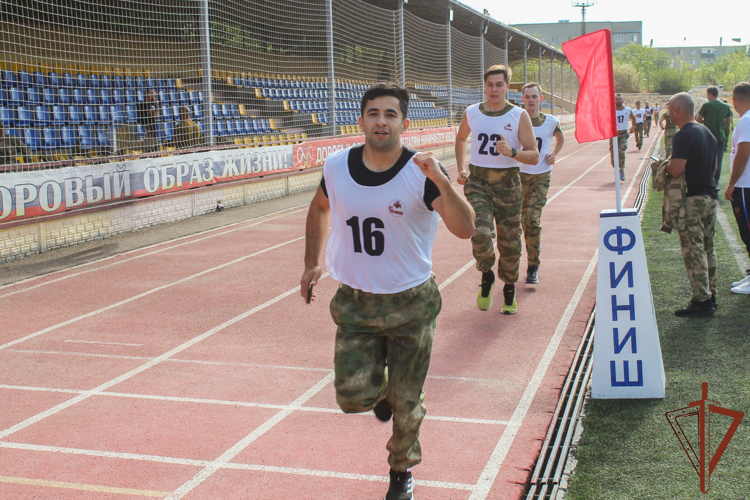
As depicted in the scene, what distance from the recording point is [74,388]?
5383mm

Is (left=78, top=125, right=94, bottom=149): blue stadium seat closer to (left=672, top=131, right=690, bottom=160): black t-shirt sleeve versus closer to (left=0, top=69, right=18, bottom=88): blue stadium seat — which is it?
(left=0, top=69, right=18, bottom=88): blue stadium seat

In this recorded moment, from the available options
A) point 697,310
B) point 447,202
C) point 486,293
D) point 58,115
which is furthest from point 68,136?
point 447,202

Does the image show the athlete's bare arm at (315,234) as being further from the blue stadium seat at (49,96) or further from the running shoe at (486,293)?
the blue stadium seat at (49,96)

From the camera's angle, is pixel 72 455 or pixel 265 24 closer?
pixel 72 455

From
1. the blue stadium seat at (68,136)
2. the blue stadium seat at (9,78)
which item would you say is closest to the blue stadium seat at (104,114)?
the blue stadium seat at (68,136)

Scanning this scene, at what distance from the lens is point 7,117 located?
502 inches

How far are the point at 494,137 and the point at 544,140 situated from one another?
70.7 inches

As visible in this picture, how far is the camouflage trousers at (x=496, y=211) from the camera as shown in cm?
678

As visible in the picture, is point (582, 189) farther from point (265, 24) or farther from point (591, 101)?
point (591, 101)

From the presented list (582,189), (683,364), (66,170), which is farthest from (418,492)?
(582,189)

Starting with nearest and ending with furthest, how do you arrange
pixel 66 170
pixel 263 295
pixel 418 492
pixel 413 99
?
pixel 418 492 → pixel 263 295 → pixel 66 170 → pixel 413 99

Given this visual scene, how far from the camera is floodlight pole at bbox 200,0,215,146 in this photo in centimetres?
1520

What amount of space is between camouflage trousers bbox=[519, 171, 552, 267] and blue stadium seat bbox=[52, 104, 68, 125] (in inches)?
378

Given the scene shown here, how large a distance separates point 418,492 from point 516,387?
171 centimetres
